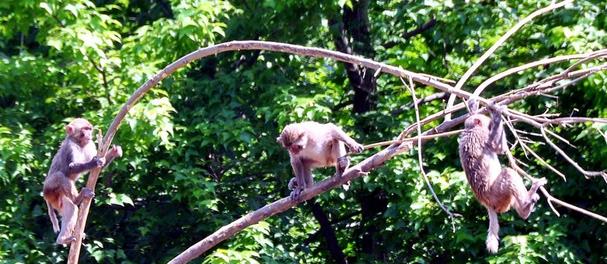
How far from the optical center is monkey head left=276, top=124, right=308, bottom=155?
8867mm

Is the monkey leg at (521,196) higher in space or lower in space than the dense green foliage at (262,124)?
lower

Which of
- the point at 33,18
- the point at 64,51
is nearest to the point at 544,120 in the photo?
the point at 64,51

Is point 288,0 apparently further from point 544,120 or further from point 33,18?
point 544,120

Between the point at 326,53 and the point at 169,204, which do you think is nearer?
the point at 326,53

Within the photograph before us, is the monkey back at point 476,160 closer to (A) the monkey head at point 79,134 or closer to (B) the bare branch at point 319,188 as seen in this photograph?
(B) the bare branch at point 319,188

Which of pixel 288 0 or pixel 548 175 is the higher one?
pixel 288 0

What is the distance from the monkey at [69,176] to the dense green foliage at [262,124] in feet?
4.46

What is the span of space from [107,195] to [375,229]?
10.3ft

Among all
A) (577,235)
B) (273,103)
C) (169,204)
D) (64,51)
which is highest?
(64,51)

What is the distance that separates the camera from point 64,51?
11.8 meters

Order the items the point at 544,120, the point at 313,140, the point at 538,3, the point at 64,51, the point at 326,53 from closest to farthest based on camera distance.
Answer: the point at 544,120 → the point at 326,53 → the point at 313,140 → the point at 64,51 → the point at 538,3

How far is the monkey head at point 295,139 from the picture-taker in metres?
8.87

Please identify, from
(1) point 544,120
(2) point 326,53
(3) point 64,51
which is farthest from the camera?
(3) point 64,51

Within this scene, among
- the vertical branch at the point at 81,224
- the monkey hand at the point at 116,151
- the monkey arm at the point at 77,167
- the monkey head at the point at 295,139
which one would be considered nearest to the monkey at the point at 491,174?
the monkey head at the point at 295,139
